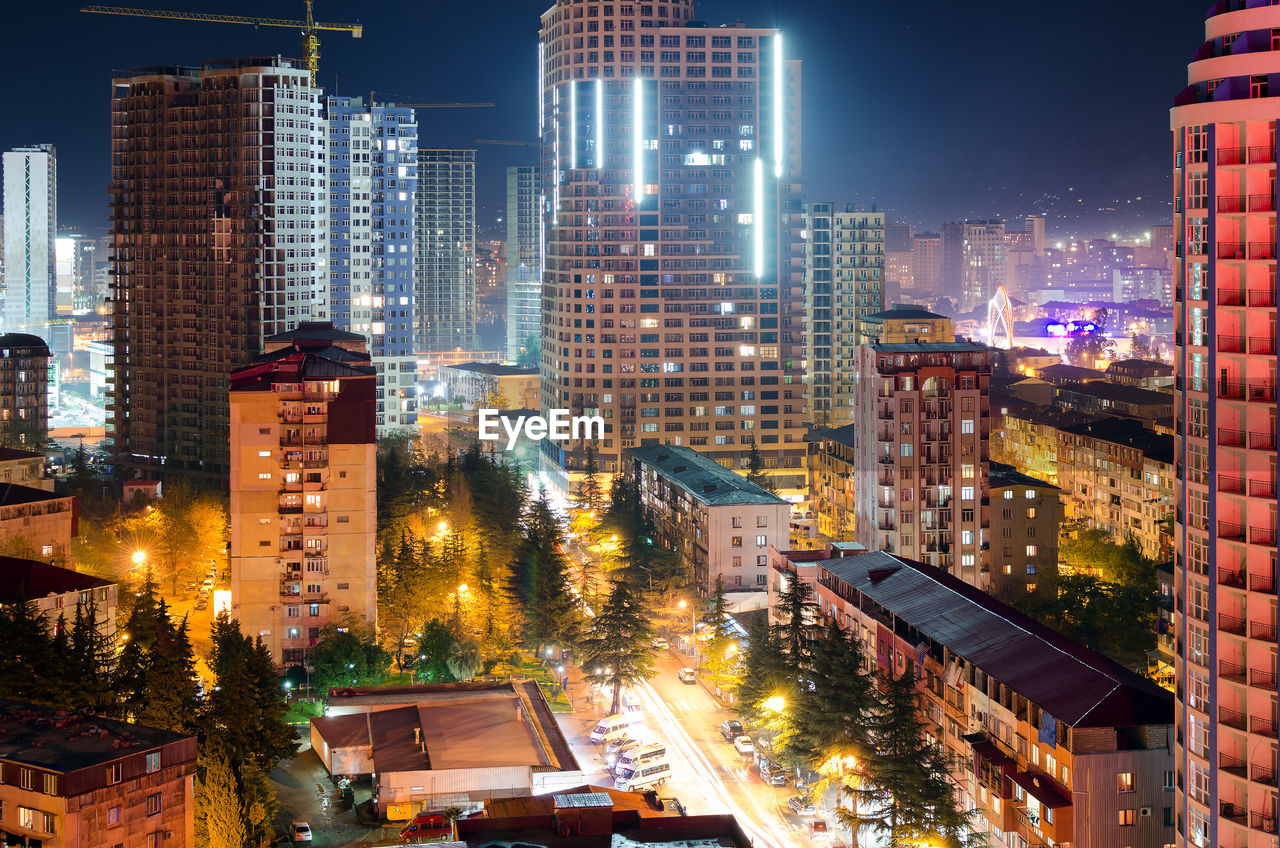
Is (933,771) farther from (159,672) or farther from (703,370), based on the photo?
(703,370)

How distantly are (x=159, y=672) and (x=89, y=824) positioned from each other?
27.7 feet

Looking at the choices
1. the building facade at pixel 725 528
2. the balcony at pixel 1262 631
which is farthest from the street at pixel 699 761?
the balcony at pixel 1262 631

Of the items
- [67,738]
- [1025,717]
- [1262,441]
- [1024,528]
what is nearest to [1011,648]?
[1025,717]

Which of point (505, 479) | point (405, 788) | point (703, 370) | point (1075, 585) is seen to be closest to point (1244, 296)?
point (405, 788)

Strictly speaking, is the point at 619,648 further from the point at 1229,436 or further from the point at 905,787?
the point at 1229,436

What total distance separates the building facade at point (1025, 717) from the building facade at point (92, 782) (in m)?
18.6

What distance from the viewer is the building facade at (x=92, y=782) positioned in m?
32.9

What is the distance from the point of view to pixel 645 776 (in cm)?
4534

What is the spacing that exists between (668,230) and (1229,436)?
68.9m

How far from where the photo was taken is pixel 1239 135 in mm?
30125

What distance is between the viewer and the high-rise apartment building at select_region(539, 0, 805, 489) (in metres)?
96.6

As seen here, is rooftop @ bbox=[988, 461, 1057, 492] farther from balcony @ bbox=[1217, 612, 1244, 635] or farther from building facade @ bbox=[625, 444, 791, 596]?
balcony @ bbox=[1217, 612, 1244, 635]

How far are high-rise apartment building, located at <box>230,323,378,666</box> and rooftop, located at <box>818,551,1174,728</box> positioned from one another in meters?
17.2

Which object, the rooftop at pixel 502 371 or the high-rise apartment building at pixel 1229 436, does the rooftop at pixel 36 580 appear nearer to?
the high-rise apartment building at pixel 1229 436
